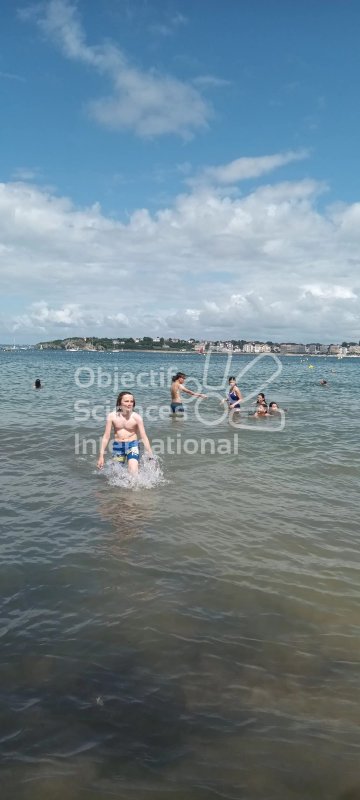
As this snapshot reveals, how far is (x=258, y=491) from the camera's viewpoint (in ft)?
35.3

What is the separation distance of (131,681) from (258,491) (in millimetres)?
6640

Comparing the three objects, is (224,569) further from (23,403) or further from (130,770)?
(23,403)

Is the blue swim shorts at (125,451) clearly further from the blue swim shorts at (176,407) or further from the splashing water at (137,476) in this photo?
the blue swim shorts at (176,407)

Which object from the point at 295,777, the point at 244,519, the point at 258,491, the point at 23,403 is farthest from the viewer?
the point at 23,403

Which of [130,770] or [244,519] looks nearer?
[130,770]

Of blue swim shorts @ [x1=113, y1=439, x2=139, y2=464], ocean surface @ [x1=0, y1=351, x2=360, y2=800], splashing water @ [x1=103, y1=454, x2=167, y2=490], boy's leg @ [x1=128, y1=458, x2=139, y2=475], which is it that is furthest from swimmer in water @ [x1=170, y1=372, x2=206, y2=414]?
ocean surface @ [x1=0, y1=351, x2=360, y2=800]

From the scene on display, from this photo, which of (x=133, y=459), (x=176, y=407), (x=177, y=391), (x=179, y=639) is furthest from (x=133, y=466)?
(x=176, y=407)

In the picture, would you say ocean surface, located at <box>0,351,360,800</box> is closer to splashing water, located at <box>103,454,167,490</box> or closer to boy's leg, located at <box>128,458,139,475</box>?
splashing water, located at <box>103,454,167,490</box>

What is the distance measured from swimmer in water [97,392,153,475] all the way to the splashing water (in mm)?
209

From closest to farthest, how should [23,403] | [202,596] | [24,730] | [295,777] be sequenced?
1. [295,777]
2. [24,730]
3. [202,596]
4. [23,403]

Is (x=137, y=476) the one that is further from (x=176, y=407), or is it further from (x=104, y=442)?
(x=176, y=407)

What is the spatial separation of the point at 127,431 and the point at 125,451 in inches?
20.2

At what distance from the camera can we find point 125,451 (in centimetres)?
1176

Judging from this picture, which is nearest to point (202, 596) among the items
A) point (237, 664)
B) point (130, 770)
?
point (237, 664)
